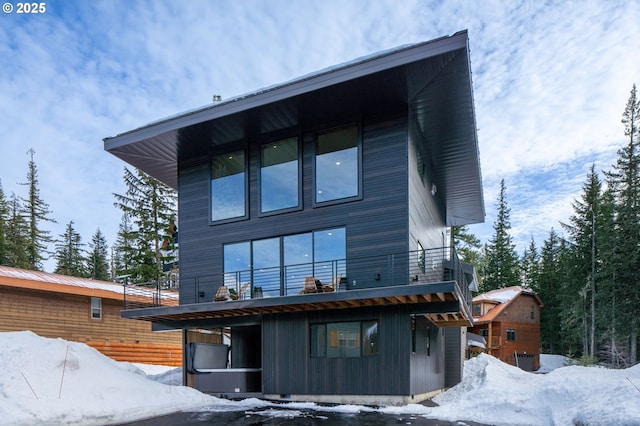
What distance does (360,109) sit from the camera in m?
11.2

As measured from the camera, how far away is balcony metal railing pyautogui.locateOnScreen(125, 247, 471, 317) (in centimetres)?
1032

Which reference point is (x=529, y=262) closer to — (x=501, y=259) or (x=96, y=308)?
(x=501, y=259)

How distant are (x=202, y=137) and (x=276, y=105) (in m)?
3.04

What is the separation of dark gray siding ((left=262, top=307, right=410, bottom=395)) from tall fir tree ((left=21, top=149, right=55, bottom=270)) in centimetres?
3196

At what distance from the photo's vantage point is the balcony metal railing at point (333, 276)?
1032 cm

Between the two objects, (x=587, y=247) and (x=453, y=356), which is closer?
(x=453, y=356)

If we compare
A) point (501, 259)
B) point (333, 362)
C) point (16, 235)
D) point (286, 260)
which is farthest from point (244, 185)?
point (501, 259)

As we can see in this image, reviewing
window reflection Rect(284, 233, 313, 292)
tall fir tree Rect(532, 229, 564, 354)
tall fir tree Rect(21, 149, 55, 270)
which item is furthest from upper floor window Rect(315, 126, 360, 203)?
tall fir tree Rect(21, 149, 55, 270)

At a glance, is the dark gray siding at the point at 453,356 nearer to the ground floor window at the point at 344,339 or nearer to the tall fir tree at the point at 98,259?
the ground floor window at the point at 344,339

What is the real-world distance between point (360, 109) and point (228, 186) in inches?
194

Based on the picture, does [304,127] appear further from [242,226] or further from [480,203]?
[480,203]

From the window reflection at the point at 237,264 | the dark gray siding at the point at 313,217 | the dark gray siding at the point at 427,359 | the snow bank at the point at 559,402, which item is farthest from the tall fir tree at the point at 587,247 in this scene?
the window reflection at the point at 237,264

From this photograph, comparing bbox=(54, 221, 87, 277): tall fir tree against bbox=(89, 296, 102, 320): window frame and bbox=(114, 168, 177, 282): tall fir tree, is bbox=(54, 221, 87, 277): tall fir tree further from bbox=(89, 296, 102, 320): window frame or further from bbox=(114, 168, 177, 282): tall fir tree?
bbox=(89, 296, 102, 320): window frame

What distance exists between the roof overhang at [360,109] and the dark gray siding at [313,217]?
68cm
